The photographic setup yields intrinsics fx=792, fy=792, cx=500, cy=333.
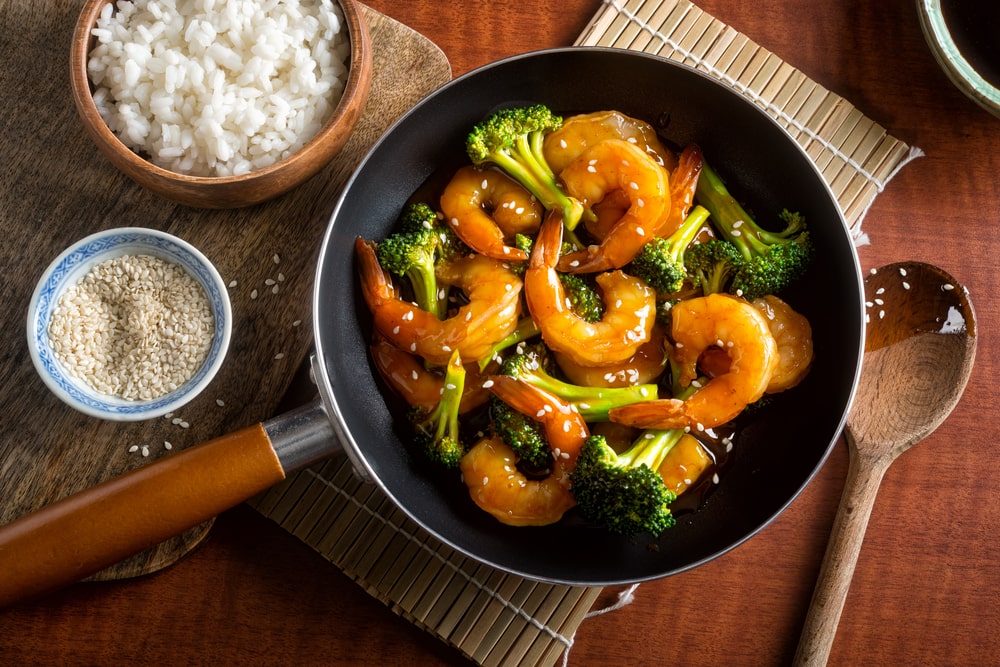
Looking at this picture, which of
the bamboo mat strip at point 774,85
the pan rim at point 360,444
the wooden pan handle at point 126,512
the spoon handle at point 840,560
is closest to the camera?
the wooden pan handle at point 126,512

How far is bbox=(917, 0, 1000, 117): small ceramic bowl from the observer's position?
245 centimetres

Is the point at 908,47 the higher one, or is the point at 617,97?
the point at 908,47

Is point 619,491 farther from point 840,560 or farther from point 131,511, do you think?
point 131,511

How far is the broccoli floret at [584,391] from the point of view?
84.1 inches

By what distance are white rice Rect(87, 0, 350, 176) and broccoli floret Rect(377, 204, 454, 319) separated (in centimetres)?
38

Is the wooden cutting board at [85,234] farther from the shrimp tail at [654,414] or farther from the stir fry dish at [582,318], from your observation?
the shrimp tail at [654,414]

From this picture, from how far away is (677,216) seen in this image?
222 centimetres

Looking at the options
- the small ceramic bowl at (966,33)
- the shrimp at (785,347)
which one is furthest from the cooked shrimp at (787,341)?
the small ceramic bowl at (966,33)

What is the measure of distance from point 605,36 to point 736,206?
0.72m

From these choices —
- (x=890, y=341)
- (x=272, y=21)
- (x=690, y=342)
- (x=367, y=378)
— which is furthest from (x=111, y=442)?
(x=890, y=341)

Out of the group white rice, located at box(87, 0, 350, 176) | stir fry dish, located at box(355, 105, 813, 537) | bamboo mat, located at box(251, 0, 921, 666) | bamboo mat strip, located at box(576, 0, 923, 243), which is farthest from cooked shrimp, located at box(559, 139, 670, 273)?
bamboo mat, located at box(251, 0, 921, 666)

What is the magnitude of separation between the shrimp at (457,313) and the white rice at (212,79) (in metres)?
0.41

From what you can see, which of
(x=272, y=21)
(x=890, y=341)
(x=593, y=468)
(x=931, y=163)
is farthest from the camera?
(x=931, y=163)

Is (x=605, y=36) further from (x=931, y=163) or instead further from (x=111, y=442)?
(x=111, y=442)
